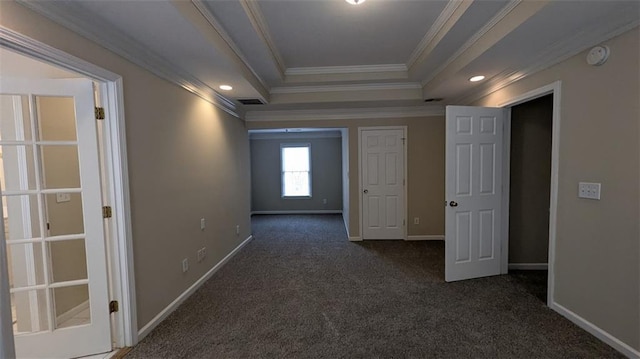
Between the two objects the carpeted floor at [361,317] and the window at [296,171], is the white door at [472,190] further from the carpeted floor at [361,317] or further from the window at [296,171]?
the window at [296,171]

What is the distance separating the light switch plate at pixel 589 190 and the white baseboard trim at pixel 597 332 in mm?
968

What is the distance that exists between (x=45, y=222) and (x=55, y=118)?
2.69 feet

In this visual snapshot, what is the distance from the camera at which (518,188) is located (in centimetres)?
338

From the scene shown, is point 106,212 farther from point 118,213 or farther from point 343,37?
point 343,37

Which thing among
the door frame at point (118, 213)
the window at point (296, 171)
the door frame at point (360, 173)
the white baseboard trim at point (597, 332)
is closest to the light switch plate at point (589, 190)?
the white baseboard trim at point (597, 332)

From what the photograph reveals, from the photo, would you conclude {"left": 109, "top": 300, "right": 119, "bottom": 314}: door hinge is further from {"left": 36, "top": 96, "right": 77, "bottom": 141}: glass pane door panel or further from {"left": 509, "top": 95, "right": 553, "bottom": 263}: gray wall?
{"left": 509, "top": 95, "right": 553, "bottom": 263}: gray wall

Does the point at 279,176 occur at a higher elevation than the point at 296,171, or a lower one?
lower

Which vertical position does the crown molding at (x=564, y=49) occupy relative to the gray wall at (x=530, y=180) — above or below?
above

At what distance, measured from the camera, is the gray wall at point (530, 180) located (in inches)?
130

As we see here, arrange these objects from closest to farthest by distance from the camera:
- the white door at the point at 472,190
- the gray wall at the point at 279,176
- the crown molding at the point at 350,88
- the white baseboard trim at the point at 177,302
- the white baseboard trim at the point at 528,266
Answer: the white baseboard trim at the point at 177,302
the white door at the point at 472,190
the white baseboard trim at the point at 528,266
the crown molding at the point at 350,88
the gray wall at the point at 279,176

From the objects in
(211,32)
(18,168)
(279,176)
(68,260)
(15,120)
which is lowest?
(68,260)

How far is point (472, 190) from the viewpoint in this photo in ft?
10.3

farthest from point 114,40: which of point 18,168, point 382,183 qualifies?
point 382,183

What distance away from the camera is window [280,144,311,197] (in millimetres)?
7695
